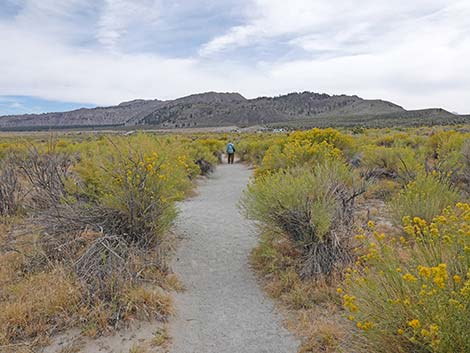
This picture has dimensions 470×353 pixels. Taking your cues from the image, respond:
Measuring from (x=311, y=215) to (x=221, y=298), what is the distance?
5.82 feet

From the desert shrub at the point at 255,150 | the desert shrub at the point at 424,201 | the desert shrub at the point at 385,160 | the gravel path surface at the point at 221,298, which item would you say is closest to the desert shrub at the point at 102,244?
the gravel path surface at the point at 221,298

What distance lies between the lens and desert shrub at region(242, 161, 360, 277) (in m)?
5.31

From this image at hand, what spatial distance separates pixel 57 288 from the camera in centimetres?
448

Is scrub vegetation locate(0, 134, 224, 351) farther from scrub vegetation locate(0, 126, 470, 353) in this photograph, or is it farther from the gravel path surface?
the gravel path surface

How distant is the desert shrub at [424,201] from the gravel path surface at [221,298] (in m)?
2.75

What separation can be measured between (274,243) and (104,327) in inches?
126

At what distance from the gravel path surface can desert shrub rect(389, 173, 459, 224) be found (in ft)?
9.01

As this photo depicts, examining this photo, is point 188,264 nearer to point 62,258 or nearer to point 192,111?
point 62,258

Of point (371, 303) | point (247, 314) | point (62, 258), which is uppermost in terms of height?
point (371, 303)

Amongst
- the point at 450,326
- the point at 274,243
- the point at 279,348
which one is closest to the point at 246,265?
the point at 274,243

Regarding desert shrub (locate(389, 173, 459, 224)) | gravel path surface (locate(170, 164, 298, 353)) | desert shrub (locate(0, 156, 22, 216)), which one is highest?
desert shrub (locate(389, 173, 459, 224))

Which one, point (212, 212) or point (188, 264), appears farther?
point (212, 212)

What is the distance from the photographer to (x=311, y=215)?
5.47 meters

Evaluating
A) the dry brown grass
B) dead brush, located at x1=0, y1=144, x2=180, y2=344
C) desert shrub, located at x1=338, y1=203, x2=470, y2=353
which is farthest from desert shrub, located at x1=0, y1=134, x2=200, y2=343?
desert shrub, located at x1=338, y1=203, x2=470, y2=353
